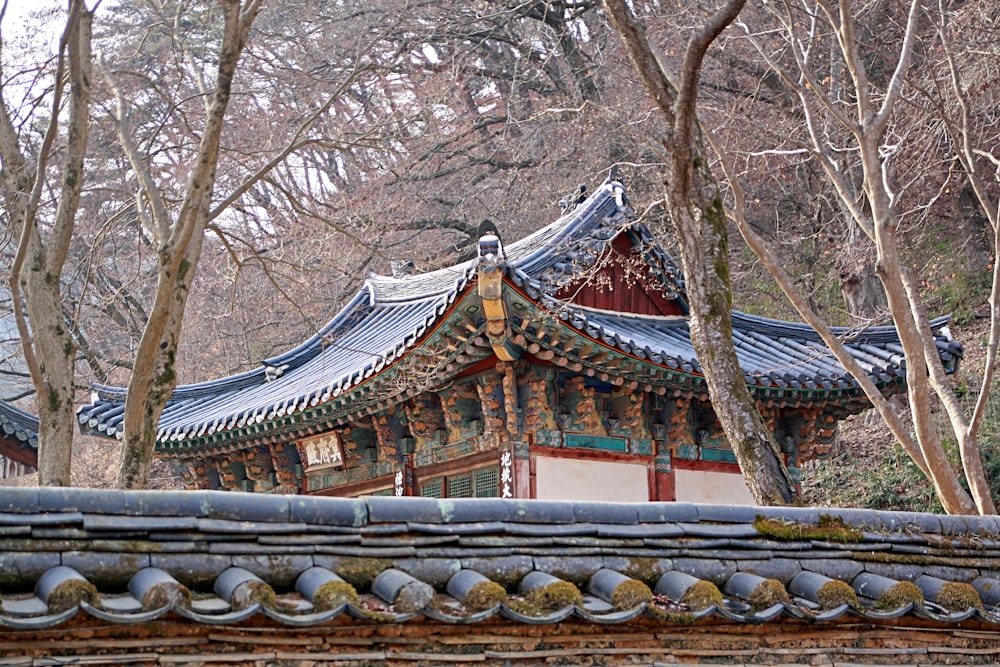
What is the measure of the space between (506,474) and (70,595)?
7.45 metres

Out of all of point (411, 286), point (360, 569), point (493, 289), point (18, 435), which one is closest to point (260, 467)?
point (411, 286)

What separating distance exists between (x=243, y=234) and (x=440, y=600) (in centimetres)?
2128

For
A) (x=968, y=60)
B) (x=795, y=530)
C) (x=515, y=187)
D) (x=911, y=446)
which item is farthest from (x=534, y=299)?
(x=515, y=187)

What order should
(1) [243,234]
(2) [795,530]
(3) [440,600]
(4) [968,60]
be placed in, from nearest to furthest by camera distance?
(3) [440,600] < (2) [795,530] < (4) [968,60] < (1) [243,234]

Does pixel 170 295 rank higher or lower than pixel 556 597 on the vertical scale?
higher

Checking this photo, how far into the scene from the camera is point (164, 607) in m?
3.93

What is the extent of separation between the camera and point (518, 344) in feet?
33.1

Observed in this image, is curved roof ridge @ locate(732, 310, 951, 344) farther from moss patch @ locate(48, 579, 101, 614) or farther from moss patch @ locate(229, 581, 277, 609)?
moss patch @ locate(48, 579, 101, 614)

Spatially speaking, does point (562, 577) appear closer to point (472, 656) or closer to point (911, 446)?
point (472, 656)

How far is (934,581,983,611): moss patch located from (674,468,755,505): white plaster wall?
6525mm

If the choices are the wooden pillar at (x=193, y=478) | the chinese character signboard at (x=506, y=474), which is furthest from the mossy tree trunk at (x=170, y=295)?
the wooden pillar at (x=193, y=478)

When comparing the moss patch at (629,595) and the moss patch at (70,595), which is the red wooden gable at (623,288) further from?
the moss patch at (70,595)

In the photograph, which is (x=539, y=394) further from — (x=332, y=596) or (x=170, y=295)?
(x=332, y=596)

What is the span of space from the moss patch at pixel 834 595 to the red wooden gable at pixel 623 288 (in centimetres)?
716
